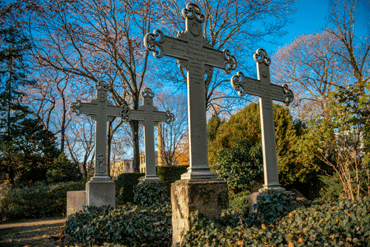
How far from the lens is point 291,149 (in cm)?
917

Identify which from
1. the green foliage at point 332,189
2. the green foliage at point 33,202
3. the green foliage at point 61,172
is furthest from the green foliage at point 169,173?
the green foliage at point 332,189

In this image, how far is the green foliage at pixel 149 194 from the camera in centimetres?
809

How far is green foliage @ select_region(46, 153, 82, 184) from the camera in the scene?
1382 cm

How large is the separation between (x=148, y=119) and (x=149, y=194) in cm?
249

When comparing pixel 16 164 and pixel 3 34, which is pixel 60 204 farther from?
pixel 3 34

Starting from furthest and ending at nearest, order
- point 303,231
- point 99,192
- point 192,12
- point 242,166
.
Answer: point 242,166, point 99,192, point 192,12, point 303,231

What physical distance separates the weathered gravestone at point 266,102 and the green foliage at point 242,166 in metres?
3.22

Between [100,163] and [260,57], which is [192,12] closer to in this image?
[260,57]

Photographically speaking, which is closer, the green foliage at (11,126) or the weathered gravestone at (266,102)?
the weathered gravestone at (266,102)

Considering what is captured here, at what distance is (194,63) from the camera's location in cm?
499

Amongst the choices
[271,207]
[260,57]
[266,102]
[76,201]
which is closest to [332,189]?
[266,102]

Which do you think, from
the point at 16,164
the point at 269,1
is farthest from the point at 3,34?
the point at 269,1

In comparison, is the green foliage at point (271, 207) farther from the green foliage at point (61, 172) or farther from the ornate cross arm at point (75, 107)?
the green foliage at point (61, 172)

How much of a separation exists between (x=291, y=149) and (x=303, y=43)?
38.9ft
